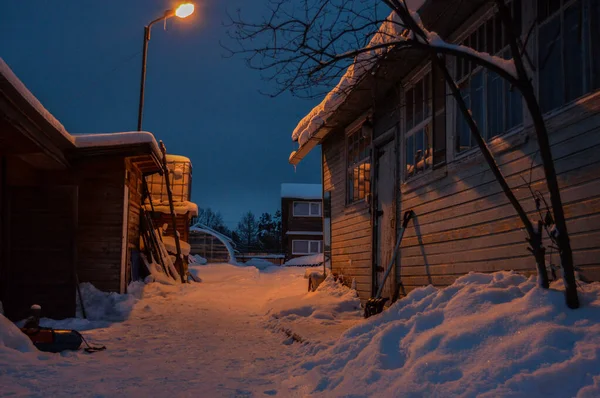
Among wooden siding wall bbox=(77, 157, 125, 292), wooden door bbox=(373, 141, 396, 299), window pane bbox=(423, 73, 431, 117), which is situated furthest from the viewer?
wooden siding wall bbox=(77, 157, 125, 292)

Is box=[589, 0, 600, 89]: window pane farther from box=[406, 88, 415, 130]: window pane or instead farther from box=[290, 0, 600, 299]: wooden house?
box=[406, 88, 415, 130]: window pane

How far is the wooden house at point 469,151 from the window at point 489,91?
0.04ft

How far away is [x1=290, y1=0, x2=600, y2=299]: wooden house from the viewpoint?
457 centimetres

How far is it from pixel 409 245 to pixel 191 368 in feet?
12.7

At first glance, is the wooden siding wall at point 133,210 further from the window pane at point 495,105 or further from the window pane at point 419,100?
the window pane at point 495,105

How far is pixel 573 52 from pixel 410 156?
3870mm

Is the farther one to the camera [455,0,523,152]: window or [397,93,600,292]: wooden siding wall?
[455,0,523,152]: window

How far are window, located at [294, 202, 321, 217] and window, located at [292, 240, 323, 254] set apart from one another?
2018mm

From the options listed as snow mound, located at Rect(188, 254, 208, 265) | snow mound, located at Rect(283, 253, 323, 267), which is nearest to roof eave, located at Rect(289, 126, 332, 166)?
snow mound, located at Rect(283, 253, 323, 267)

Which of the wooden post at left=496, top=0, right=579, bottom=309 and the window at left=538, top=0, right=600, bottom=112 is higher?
the window at left=538, top=0, right=600, bottom=112

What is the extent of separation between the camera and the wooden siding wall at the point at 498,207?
444cm

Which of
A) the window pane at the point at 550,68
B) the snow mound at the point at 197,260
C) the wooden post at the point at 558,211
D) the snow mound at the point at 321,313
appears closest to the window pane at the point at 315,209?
the snow mound at the point at 197,260

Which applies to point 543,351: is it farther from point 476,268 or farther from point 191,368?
point 191,368

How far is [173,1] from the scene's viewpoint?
45.1ft
